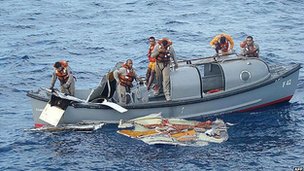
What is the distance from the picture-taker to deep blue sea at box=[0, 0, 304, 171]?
88.5 feet

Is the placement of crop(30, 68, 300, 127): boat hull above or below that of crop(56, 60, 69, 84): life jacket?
below

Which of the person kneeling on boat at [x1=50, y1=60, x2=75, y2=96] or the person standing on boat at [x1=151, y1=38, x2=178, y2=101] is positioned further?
the person standing on boat at [x1=151, y1=38, x2=178, y2=101]

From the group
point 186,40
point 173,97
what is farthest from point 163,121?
point 186,40

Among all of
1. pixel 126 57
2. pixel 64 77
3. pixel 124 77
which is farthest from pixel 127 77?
pixel 126 57

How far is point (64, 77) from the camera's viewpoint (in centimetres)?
3022

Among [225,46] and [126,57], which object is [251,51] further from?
[126,57]

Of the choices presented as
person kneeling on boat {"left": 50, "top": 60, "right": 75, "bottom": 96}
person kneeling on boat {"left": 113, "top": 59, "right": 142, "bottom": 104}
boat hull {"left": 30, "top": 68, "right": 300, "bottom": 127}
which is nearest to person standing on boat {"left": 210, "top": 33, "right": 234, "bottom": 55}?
boat hull {"left": 30, "top": 68, "right": 300, "bottom": 127}

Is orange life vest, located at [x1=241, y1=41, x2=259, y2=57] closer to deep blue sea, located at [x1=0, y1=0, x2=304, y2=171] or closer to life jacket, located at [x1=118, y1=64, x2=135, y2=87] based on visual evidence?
deep blue sea, located at [x1=0, y1=0, x2=304, y2=171]

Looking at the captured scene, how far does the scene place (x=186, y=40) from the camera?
4600 cm

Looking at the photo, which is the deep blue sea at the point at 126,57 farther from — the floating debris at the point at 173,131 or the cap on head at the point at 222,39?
the cap on head at the point at 222,39

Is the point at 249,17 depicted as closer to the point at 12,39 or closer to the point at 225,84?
the point at 12,39

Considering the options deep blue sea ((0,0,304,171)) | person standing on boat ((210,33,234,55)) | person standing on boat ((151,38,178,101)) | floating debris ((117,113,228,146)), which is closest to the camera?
deep blue sea ((0,0,304,171))

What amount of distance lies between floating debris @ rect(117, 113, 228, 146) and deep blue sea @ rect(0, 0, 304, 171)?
1.45 ft

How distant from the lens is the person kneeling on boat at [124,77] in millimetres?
29953
